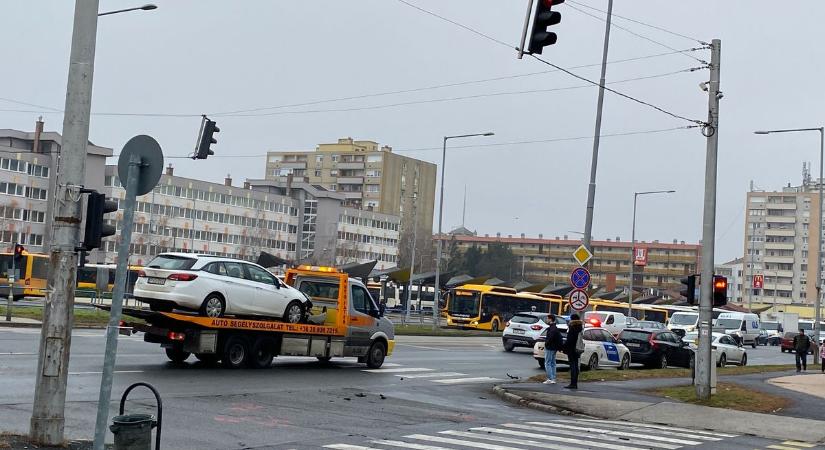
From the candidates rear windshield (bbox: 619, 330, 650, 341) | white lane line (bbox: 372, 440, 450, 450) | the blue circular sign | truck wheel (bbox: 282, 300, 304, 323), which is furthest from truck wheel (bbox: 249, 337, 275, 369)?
rear windshield (bbox: 619, 330, 650, 341)

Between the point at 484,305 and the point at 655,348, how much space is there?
26.9m

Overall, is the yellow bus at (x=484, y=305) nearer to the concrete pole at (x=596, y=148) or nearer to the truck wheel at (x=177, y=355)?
the concrete pole at (x=596, y=148)

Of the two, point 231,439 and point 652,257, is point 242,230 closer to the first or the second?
point 652,257

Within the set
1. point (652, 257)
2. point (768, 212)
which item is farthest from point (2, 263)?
point (768, 212)

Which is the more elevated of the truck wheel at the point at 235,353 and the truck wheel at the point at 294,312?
the truck wheel at the point at 294,312

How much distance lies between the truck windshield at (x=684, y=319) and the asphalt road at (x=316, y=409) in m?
36.2

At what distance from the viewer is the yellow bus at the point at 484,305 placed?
202ft

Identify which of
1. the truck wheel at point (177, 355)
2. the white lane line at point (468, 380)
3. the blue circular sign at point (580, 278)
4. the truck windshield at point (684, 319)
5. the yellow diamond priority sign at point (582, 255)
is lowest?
the white lane line at point (468, 380)

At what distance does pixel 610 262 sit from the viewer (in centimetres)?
15350

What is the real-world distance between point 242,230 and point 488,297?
180ft

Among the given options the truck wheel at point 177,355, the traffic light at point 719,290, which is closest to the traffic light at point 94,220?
the truck wheel at point 177,355

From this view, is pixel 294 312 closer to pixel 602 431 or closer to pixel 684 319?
pixel 602 431

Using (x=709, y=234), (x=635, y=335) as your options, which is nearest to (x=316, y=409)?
(x=709, y=234)

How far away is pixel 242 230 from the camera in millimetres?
110938
